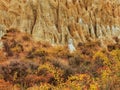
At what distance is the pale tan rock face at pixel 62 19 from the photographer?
4381 cm

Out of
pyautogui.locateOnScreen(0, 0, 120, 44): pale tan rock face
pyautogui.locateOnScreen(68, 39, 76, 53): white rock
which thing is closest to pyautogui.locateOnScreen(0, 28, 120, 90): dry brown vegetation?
pyautogui.locateOnScreen(68, 39, 76, 53): white rock

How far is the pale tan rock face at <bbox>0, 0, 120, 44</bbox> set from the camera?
43812mm

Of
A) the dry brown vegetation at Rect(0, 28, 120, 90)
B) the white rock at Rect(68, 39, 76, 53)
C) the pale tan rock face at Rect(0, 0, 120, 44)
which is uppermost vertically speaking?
the pale tan rock face at Rect(0, 0, 120, 44)

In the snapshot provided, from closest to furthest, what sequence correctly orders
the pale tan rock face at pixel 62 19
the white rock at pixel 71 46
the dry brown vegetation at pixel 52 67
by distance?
the dry brown vegetation at pixel 52 67, the white rock at pixel 71 46, the pale tan rock face at pixel 62 19

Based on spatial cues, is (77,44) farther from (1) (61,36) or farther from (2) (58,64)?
(2) (58,64)

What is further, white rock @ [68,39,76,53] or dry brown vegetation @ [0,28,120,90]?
white rock @ [68,39,76,53]

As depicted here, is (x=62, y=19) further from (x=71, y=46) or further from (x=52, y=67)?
(x=52, y=67)

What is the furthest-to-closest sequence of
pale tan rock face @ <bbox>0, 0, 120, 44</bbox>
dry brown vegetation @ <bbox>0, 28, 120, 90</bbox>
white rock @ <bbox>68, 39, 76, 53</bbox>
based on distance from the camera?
pale tan rock face @ <bbox>0, 0, 120, 44</bbox>, white rock @ <bbox>68, 39, 76, 53</bbox>, dry brown vegetation @ <bbox>0, 28, 120, 90</bbox>

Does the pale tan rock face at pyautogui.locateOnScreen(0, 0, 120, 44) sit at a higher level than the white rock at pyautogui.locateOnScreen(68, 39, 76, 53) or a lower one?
higher

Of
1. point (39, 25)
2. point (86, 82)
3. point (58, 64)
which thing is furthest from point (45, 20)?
point (86, 82)

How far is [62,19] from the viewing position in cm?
4616

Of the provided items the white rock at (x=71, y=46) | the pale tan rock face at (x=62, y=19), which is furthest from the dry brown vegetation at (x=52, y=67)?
the pale tan rock face at (x=62, y=19)

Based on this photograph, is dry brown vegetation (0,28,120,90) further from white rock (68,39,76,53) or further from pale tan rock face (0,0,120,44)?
pale tan rock face (0,0,120,44)

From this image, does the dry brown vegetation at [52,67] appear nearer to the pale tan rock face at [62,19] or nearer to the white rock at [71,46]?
the white rock at [71,46]
